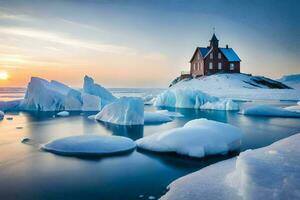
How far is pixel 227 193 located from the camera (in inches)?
213

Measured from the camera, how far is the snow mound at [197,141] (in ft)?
30.1

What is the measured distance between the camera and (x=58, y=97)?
2597 cm

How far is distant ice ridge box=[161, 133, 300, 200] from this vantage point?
4.81m

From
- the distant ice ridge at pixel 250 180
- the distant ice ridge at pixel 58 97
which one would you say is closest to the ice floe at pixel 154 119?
the distant ice ridge at pixel 58 97

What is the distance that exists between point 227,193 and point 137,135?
811cm

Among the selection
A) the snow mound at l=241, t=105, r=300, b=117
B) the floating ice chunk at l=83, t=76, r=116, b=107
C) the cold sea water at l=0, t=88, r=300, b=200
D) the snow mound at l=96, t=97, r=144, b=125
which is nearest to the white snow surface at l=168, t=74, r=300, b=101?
the floating ice chunk at l=83, t=76, r=116, b=107

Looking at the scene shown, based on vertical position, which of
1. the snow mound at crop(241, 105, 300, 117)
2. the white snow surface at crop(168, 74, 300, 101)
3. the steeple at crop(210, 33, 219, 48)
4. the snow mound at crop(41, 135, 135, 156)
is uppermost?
the steeple at crop(210, 33, 219, 48)

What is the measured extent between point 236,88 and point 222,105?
13.4 meters

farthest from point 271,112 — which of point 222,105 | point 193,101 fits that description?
point 193,101

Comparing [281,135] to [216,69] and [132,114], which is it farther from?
[216,69]

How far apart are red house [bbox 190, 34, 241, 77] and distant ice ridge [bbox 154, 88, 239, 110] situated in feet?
56.0

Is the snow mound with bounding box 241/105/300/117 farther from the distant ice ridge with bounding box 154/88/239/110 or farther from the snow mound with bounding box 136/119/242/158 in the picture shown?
the snow mound with bounding box 136/119/242/158

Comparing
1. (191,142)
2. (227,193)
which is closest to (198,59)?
(191,142)

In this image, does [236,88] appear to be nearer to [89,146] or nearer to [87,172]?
[89,146]
